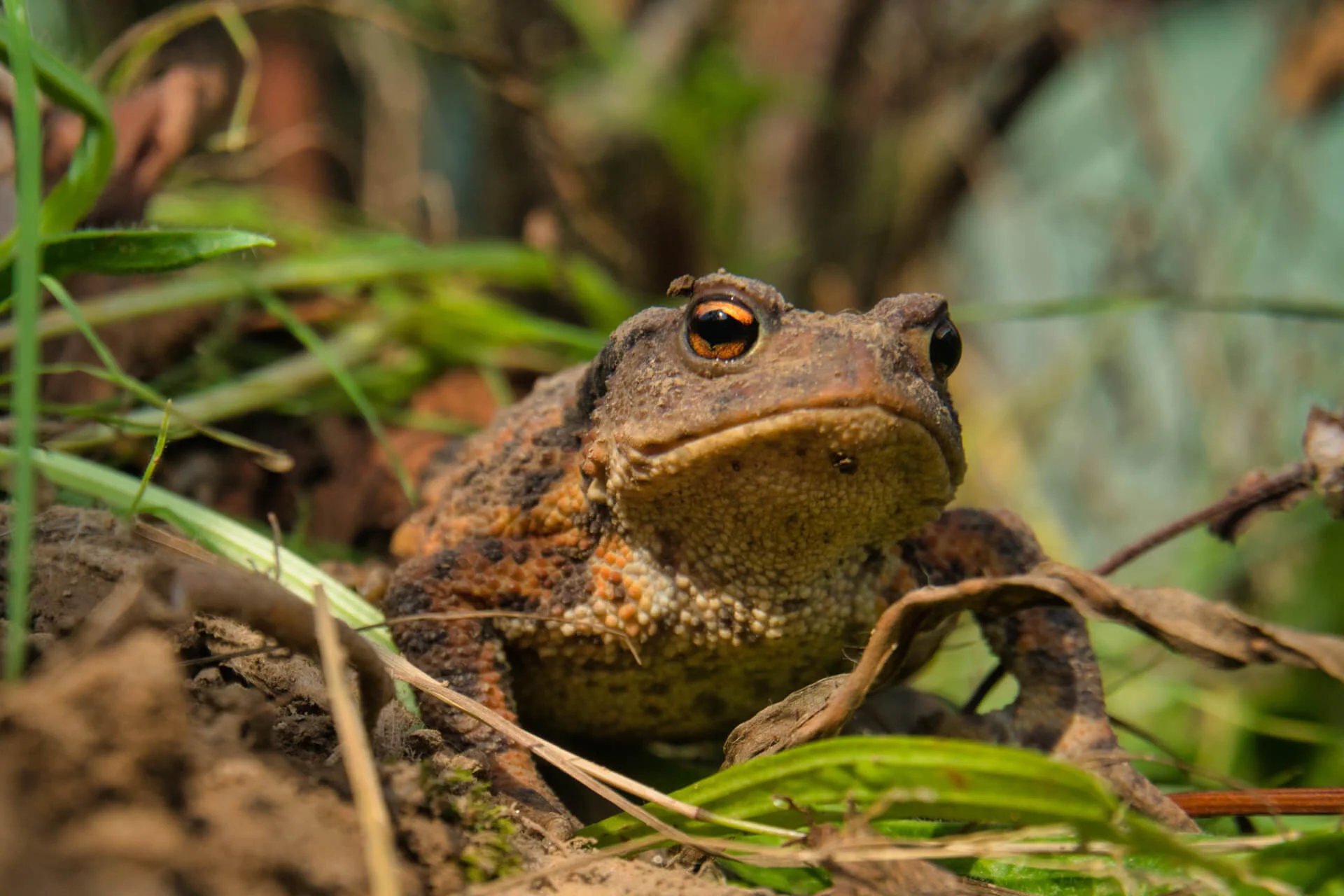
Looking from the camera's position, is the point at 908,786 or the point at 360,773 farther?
the point at 908,786

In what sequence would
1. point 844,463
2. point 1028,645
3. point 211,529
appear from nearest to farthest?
point 844,463 < point 211,529 < point 1028,645

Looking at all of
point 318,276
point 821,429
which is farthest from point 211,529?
point 318,276

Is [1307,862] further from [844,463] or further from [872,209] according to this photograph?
[872,209]

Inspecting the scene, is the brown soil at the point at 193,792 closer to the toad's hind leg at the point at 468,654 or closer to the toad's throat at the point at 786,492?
the toad's hind leg at the point at 468,654

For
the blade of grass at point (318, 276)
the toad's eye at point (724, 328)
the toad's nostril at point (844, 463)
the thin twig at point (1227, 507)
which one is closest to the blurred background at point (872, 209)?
the blade of grass at point (318, 276)

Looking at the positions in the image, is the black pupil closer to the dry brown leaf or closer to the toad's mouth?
the toad's mouth

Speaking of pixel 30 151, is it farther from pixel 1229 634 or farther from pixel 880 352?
pixel 1229 634

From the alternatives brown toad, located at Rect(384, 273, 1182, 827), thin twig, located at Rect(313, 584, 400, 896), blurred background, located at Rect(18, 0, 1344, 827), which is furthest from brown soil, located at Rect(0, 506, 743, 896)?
blurred background, located at Rect(18, 0, 1344, 827)
